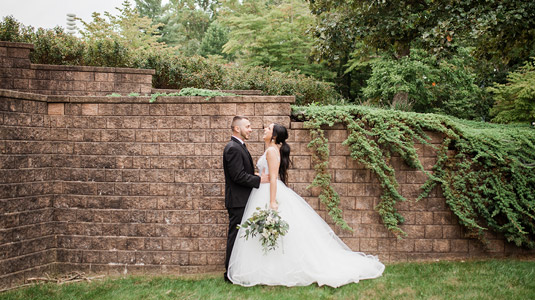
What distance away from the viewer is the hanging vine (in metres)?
5.32

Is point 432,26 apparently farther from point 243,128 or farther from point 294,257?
point 294,257

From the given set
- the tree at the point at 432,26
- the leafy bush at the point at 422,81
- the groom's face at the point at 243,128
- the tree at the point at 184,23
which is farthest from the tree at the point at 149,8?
the groom's face at the point at 243,128

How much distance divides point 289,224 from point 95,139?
334 centimetres

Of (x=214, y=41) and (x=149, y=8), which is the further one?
(x=149, y=8)

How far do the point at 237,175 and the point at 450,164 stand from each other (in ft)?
11.1

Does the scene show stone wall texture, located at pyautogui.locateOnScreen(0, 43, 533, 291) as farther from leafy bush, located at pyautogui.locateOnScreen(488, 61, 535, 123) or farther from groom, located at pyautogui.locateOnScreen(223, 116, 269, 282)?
leafy bush, located at pyautogui.locateOnScreen(488, 61, 535, 123)

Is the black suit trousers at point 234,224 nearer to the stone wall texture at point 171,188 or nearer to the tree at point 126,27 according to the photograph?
the stone wall texture at point 171,188

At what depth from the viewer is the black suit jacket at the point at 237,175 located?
181 inches

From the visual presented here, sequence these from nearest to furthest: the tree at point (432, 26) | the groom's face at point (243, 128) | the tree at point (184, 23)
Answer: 1. the groom's face at point (243, 128)
2. the tree at point (432, 26)
3. the tree at point (184, 23)

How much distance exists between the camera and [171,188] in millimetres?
5484

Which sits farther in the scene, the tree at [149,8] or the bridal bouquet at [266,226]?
the tree at [149,8]

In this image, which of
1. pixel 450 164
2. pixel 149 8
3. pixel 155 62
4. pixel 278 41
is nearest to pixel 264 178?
pixel 450 164

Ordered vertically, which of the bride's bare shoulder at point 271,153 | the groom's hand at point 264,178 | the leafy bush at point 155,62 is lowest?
the groom's hand at point 264,178

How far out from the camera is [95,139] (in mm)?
5520
